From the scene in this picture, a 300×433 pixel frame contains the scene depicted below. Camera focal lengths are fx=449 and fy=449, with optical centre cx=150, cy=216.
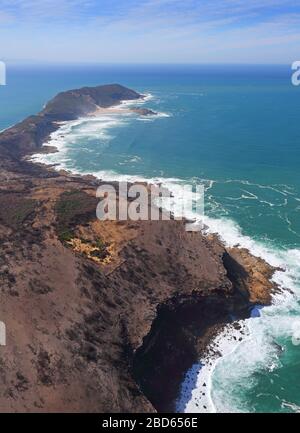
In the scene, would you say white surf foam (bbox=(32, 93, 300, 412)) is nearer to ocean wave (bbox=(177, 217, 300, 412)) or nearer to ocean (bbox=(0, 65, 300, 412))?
ocean wave (bbox=(177, 217, 300, 412))

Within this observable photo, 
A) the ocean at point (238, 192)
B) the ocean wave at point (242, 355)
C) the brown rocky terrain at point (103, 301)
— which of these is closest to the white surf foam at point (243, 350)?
the ocean wave at point (242, 355)

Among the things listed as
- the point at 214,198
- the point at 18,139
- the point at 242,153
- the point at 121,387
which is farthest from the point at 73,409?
the point at 18,139

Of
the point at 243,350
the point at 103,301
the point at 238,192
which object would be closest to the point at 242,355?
the point at 243,350

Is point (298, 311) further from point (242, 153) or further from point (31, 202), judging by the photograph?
point (242, 153)

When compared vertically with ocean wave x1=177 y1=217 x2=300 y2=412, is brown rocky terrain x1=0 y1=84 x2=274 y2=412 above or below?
above

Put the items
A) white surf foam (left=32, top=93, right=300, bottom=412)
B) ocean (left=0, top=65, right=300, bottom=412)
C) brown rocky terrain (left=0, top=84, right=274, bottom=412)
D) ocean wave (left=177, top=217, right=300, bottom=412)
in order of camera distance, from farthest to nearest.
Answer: ocean (left=0, top=65, right=300, bottom=412)
white surf foam (left=32, top=93, right=300, bottom=412)
ocean wave (left=177, top=217, right=300, bottom=412)
brown rocky terrain (left=0, top=84, right=274, bottom=412)

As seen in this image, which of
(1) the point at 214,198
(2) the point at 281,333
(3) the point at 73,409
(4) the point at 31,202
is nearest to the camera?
(3) the point at 73,409

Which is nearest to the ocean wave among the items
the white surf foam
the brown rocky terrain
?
the white surf foam

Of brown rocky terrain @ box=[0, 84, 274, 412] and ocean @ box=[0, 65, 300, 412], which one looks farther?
ocean @ box=[0, 65, 300, 412]
